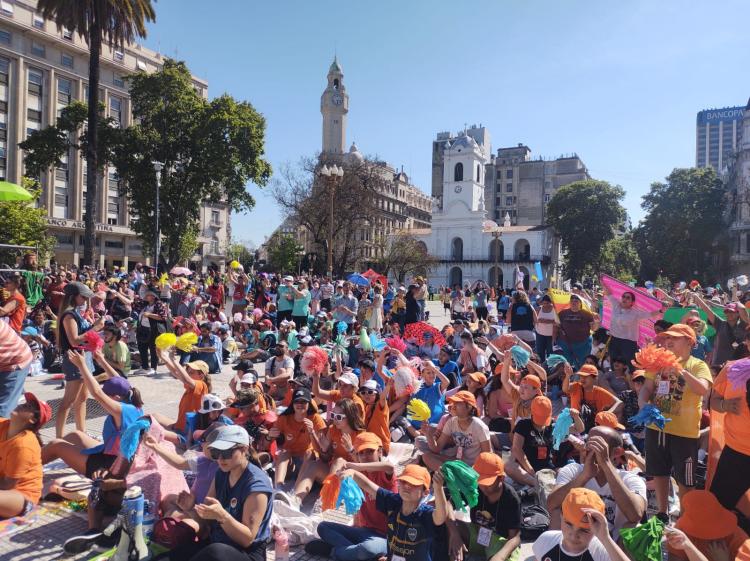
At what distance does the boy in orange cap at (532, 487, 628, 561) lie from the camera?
281cm

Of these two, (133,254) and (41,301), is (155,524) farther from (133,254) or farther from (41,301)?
(133,254)

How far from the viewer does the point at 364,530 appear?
4.16m

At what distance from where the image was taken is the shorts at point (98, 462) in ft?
15.8

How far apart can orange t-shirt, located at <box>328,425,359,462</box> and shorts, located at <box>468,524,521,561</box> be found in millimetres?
1644

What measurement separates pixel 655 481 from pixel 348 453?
2697 millimetres

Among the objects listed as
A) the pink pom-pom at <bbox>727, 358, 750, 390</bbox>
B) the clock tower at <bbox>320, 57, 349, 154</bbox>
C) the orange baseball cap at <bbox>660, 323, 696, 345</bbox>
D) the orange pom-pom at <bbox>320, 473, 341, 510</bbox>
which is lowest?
the orange pom-pom at <bbox>320, 473, 341, 510</bbox>

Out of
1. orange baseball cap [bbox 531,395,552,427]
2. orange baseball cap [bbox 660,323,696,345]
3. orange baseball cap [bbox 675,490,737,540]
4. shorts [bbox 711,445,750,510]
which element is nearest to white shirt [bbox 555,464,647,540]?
orange baseball cap [bbox 675,490,737,540]

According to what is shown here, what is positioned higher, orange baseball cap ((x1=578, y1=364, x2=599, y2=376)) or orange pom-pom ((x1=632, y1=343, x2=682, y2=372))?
orange pom-pom ((x1=632, y1=343, x2=682, y2=372))

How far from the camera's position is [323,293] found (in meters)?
17.2

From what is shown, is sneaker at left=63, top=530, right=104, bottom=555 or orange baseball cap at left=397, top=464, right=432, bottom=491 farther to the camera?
sneaker at left=63, top=530, right=104, bottom=555

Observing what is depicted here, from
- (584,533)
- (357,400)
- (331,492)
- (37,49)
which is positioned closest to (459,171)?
(37,49)

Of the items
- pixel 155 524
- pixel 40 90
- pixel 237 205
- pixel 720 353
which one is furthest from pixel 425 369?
pixel 40 90

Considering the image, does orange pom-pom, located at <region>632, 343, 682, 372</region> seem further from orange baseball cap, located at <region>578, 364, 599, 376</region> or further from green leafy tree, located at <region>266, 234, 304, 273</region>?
green leafy tree, located at <region>266, 234, 304, 273</region>

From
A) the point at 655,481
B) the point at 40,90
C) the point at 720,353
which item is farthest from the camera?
the point at 40,90
